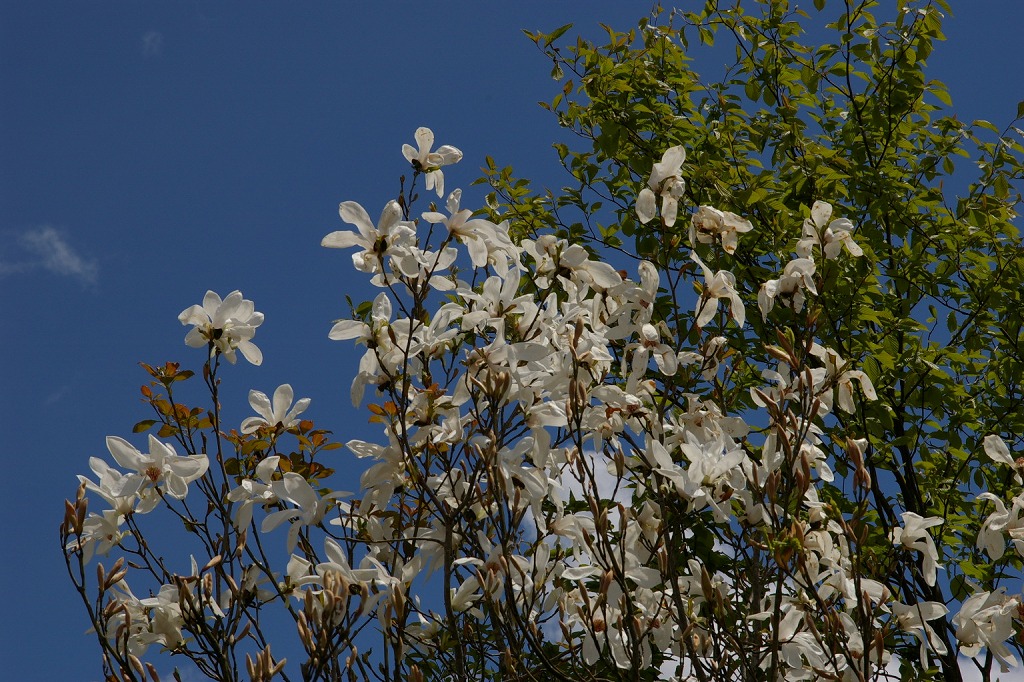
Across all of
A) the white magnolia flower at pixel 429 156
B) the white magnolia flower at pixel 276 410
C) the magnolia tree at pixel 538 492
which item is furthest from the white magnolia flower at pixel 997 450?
the white magnolia flower at pixel 276 410

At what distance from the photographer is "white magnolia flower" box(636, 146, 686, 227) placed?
2605mm

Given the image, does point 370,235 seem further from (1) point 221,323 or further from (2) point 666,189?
(2) point 666,189

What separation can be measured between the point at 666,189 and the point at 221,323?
1320mm

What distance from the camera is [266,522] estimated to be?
2.33 metres

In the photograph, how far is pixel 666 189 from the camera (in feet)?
8.71

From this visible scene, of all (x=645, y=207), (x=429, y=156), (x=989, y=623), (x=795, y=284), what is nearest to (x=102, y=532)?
(x=429, y=156)

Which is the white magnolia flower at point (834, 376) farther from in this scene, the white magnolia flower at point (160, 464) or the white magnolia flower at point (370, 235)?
the white magnolia flower at point (160, 464)

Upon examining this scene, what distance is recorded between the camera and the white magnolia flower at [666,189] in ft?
8.55

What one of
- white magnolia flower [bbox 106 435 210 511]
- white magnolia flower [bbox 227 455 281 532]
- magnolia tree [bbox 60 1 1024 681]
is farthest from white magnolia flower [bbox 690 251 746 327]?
white magnolia flower [bbox 106 435 210 511]

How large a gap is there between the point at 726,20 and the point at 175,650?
13.0ft

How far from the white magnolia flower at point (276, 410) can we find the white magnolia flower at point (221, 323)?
14 centimetres

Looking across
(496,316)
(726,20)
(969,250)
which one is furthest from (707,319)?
(726,20)

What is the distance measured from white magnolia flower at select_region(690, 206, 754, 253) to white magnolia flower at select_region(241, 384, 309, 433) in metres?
1.23

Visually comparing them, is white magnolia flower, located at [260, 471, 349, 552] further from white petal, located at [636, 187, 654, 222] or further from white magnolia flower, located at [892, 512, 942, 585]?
white magnolia flower, located at [892, 512, 942, 585]
